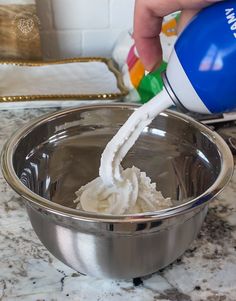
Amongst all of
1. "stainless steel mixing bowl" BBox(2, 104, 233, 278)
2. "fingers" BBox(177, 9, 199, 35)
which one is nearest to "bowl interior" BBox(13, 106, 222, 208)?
"stainless steel mixing bowl" BBox(2, 104, 233, 278)

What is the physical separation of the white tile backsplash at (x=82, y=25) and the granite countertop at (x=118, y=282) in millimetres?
429

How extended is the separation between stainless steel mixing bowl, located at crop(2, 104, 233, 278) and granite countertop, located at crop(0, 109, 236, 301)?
21 millimetres

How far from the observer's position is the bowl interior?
54 centimetres

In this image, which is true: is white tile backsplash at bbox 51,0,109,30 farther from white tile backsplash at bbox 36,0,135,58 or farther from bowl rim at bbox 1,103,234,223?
bowl rim at bbox 1,103,234,223

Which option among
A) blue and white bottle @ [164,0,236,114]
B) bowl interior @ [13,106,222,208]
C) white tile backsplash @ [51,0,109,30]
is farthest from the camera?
white tile backsplash @ [51,0,109,30]

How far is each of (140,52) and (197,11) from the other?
11 centimetres

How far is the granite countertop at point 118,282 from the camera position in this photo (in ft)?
1.47

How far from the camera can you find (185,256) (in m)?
0.49

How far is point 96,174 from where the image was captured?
1.93ft

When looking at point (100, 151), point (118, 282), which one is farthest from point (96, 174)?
point (118, 282)

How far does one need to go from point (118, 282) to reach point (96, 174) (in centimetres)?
16

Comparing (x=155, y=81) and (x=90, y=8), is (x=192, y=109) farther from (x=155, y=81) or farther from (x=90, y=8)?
(x=90, y=8)

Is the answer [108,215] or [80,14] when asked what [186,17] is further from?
[80,14]

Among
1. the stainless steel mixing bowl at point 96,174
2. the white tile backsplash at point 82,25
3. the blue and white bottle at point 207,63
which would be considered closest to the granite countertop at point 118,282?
the stainless steel mixing bowl at point 96,174
